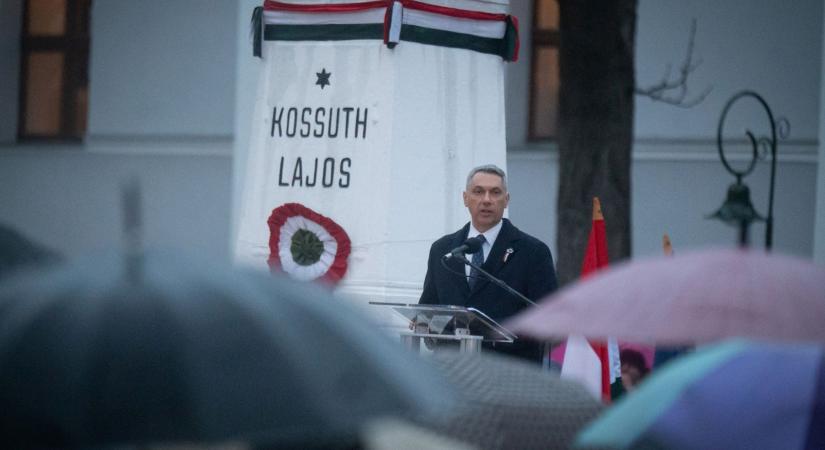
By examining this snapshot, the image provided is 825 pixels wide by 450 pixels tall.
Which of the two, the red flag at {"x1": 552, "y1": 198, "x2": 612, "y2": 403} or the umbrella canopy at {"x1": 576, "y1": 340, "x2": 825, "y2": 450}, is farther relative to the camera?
A: the red flag at {"x1": 552, "y1": 198, "x2": 612, "y2": 403}

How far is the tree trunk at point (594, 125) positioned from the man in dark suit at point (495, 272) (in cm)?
450

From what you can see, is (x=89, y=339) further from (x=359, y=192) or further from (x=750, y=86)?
(x=750, y=86)

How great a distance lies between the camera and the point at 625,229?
12.3 metres

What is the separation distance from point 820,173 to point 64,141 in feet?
26.9

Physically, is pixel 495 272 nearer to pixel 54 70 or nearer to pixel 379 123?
pixel 379 123

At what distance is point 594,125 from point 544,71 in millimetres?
3769

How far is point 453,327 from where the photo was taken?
7109 millimetres

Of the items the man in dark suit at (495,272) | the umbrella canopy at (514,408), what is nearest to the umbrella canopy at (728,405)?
the umbrella canopy at (514,408)

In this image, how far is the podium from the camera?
689cm

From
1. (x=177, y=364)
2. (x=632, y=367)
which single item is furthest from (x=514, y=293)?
(x=177, y=364)

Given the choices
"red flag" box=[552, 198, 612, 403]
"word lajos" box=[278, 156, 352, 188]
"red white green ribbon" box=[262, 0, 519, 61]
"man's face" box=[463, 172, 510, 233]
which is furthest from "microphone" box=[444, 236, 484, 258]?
"red white green ribbon" box=[262, 0, 519, 61]

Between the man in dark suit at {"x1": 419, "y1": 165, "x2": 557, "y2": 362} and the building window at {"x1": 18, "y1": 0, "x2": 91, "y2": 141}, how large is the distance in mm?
10398

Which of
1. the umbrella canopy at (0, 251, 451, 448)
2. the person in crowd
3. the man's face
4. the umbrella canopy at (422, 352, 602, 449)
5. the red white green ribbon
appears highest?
the red white green ribbon

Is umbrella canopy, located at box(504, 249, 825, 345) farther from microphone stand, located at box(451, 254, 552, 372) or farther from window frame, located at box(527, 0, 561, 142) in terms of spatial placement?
window frame, located at box(527, 0, 561, 142)
